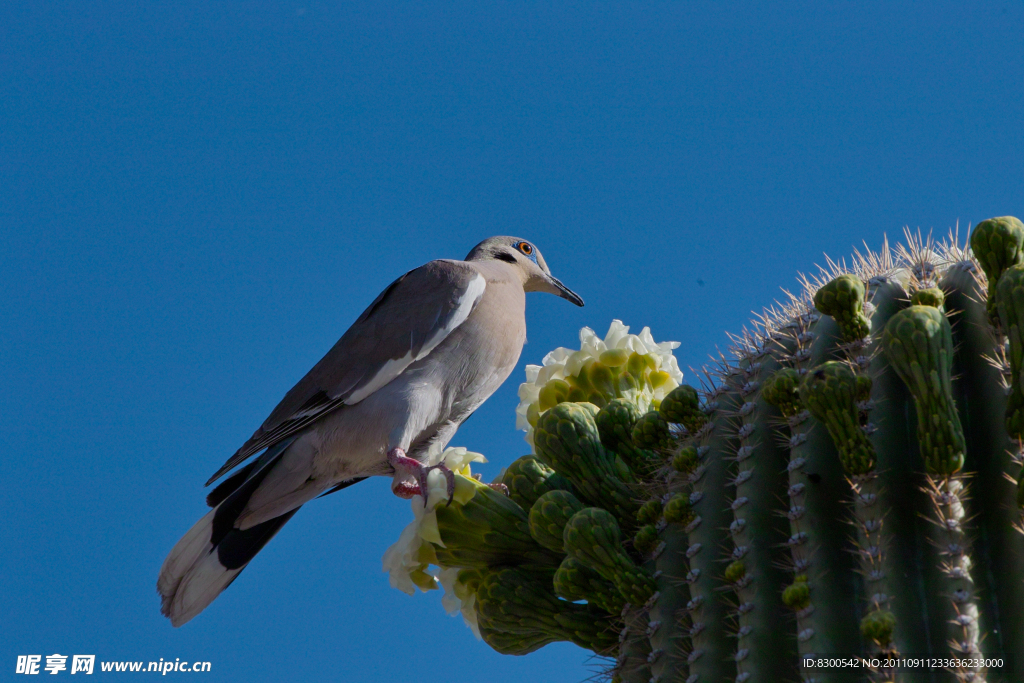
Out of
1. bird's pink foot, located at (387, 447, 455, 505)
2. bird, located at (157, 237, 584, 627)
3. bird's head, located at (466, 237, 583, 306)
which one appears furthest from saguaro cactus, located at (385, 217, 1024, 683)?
bird's head, located at (466, 237, 583, 306)

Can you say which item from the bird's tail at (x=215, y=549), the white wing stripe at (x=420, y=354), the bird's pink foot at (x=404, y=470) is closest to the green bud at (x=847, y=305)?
the bird's pink foot at (x=404, y=470)

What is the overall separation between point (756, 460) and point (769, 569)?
0.23 meters

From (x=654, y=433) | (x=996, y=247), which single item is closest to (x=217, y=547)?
(x=654, y=433)

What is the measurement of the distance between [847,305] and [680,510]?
528 millimetres


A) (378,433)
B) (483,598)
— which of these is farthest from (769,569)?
(378,433)

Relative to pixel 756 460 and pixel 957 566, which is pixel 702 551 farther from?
pixel 957 566

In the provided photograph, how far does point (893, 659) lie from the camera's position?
1.38 meters

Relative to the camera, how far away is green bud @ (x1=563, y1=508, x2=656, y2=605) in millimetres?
1845

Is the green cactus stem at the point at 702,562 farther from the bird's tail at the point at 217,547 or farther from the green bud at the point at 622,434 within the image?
the bird's tail at the point at 217,547

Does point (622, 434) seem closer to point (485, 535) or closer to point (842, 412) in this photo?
point (485, 535)

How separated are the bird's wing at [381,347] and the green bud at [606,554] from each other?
1914mm

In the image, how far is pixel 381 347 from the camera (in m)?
3.80

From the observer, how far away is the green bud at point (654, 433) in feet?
6.96

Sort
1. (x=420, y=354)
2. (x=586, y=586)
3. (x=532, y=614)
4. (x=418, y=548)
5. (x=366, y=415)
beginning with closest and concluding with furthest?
(x=586, y=586), (x=532, y=614), (x=418, y=548), (x=366, y=415), (x=420, y=354)
